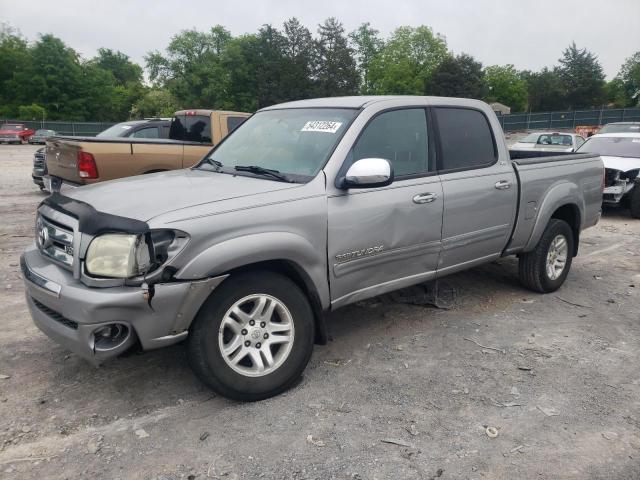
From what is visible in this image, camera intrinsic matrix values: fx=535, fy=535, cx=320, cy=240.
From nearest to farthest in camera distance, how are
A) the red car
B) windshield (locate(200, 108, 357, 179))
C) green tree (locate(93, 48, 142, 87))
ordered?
windshield (locate(200, 108, 357, 179)) → the red car → green tree (locate(93, 48, 142, 87))

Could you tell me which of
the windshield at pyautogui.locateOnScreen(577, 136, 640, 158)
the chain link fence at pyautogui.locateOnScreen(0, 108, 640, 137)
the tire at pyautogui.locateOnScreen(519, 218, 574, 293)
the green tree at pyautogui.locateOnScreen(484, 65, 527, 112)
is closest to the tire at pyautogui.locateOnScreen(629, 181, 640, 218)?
the windshield at pyautogui.locateOnScreen(577, 136, 640, 158)

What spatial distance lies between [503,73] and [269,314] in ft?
322

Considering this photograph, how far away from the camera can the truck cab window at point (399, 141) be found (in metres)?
3.82

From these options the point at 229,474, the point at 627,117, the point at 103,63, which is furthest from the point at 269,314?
the point at 103,63

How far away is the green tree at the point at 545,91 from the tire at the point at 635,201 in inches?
3240

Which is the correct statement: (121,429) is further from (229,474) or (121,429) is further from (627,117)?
(627,117)

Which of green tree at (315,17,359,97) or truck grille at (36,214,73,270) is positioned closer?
truck grille at (36,214,73,270)

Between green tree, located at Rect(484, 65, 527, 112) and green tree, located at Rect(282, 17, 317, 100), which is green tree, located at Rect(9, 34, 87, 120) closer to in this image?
green tree, located at Rect(282, 17, 317, 100)

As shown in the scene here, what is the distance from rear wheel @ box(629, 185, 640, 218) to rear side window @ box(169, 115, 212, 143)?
786cm

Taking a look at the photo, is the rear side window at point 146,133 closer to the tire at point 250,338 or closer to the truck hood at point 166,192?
the truck hood at point 166,192

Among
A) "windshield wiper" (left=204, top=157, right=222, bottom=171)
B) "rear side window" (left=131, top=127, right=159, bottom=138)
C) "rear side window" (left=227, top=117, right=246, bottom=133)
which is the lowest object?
"windshield wiper" (left=204, top=157, right=222, bottom=171)

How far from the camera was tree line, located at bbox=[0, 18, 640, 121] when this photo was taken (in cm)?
6234

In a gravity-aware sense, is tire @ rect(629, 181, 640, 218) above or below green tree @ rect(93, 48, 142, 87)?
below

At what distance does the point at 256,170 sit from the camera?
12.3 ft
